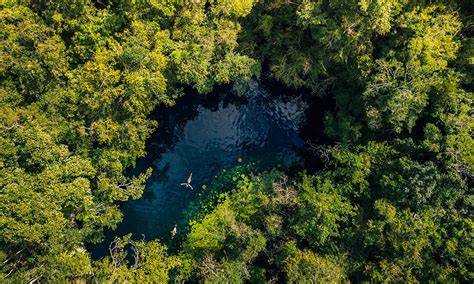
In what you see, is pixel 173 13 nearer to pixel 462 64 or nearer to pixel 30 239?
pixel 30 239

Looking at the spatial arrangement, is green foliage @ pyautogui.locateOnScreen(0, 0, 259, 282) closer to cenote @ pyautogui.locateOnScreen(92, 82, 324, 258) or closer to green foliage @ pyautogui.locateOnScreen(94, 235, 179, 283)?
green foliage @ pyautogui.locateOnScreen(94, 235, 179, 283)

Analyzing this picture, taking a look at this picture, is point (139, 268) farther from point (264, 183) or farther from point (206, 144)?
point (206, 144)

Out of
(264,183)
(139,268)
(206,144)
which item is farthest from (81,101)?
(264,183)

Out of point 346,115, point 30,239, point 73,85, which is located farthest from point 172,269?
point 346,115

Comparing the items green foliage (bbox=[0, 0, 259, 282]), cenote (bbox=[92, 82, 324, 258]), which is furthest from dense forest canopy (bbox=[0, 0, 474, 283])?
cenote (bbox=[92, 82, 324, 258])

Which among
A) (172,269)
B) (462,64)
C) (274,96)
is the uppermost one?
(462,64)

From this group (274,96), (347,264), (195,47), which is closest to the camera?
(347,264)

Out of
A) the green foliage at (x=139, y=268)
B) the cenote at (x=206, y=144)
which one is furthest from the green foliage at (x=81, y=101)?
the cenote at (x=206, y=144)
